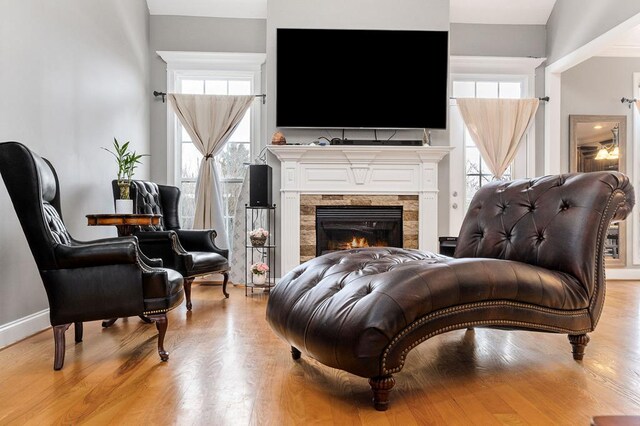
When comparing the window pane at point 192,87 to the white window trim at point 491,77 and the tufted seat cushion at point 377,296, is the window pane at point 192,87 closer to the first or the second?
the white window trim at point 491,77

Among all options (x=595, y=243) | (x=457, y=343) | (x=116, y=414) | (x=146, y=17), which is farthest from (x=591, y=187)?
(x=146, y=17)

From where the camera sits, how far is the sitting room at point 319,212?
6.27 feet

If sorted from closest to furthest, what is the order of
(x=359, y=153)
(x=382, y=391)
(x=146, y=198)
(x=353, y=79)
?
1. (x=382, y=391)
2. (x=146, y=198)
3. (x=359, y=153)
4. (x=353, y=79)

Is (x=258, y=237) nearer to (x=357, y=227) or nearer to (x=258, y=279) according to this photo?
(x=258, y=279)

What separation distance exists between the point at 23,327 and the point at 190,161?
2.82 metres

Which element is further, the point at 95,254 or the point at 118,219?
the point at 118,219

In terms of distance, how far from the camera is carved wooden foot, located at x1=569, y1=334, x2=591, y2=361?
92.1 inches

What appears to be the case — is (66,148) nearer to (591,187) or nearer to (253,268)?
(253,268)

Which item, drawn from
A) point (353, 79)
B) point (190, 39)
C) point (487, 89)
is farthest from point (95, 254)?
point (487, 89)

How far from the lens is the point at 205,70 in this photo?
17.7 feet

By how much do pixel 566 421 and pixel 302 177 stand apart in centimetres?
356

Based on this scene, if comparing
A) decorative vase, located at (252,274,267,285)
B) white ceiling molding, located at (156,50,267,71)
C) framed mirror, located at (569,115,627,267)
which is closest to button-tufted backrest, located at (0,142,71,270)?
decorative vase, located at (252,274,267,285)

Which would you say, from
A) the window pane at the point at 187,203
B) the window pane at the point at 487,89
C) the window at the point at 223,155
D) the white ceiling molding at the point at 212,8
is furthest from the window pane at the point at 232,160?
the window pane at the point at 487,89

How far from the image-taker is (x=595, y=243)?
2297 millimetres
